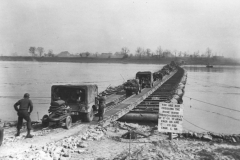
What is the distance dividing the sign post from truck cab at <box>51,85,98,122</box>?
15.3 ft

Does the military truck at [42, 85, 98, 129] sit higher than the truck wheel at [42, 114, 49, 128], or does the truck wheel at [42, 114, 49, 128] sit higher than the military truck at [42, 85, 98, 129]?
the military truck at [42, 85, 98, 129]

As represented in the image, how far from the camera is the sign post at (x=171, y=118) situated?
40.1ft

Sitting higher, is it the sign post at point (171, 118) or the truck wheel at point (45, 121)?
the sign post at point (171, 118)

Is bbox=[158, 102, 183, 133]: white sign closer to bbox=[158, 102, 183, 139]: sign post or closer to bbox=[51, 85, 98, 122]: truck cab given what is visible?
bbox=[158, 102, 183, 139]: sign post

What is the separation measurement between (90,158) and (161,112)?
3845 millimetres

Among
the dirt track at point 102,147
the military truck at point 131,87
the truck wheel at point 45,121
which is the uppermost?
the military truck at point 131,87

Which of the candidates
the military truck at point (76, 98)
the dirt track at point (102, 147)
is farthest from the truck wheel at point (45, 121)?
the military truck at point (76, 98)

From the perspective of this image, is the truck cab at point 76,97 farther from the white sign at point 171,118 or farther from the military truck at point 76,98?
the white sign at point 171,118

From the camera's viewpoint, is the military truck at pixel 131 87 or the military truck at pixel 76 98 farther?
the military truck at pixel 131 87

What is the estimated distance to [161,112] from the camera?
40.8ft

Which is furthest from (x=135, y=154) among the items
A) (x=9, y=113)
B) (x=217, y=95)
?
(x=217, y=95)

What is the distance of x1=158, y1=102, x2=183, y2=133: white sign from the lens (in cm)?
1223

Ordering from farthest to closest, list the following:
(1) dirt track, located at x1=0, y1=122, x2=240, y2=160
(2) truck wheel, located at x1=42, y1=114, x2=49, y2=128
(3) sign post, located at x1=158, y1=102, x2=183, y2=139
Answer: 1. (2) truck wheel, located at x1=42, y1=114, x2=49, y2=128
2. (3) sign post, located at x1=158, y1=102, x2=183, y2=139
3. (1) dirt track, located at x1=0, y1=122, x2=240, y2=160

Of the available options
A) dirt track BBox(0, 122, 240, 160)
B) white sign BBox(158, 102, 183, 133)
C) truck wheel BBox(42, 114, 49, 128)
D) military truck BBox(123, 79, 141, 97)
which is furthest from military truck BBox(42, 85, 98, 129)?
military truck BBox(123, 79, 141, 97)
